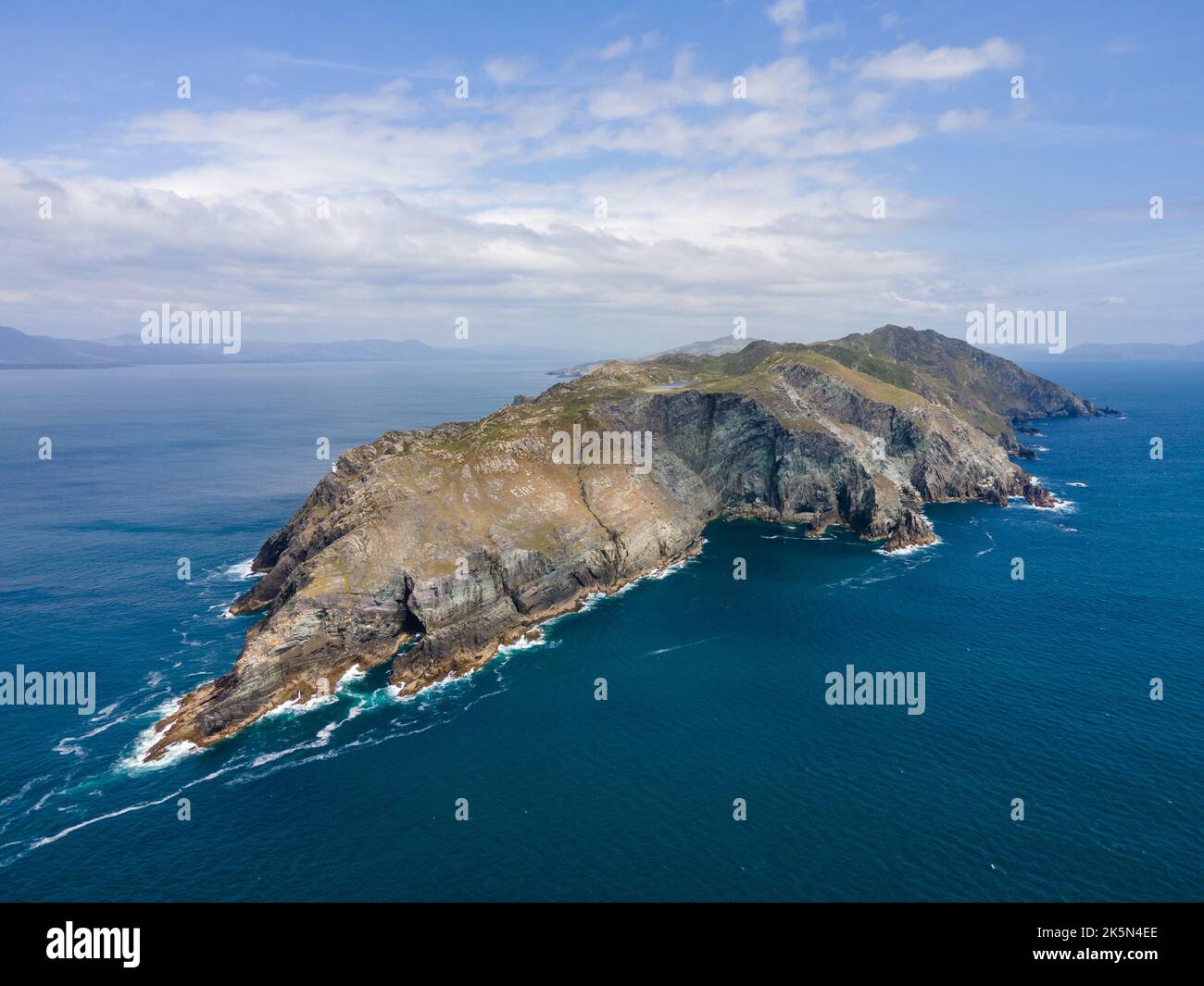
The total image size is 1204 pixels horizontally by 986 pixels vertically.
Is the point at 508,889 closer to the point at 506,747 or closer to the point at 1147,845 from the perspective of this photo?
the point at 506,747

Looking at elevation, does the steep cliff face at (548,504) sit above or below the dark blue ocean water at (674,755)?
above

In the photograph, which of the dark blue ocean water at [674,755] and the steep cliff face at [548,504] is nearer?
the dark blue ocean water at [674,755]

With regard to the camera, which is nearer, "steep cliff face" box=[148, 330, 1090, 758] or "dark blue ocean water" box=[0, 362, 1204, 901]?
"dark blue ocean water" box=[0, 362, 1204, 901]

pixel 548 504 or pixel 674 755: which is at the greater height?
pixel 548 504

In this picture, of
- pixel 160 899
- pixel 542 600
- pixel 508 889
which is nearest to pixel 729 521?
pixel 542 600

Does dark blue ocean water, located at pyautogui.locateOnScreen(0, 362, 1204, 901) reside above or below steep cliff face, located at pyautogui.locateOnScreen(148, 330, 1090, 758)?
below
